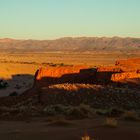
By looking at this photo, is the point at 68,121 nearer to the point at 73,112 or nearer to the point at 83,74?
the point at 73,112

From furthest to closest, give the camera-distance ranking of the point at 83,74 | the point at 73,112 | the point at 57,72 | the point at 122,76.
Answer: the point at 57,72
the point at 83,74
the point at 122,76
the point at 73,112

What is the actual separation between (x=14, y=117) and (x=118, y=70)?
44.7 feet

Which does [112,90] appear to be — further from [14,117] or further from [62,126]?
[62,126]

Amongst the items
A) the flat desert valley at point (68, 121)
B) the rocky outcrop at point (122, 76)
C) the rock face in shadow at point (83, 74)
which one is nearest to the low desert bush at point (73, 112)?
the flat desert valley at point (68, 121)

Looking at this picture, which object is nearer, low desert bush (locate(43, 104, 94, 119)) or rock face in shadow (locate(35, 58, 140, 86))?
low desert bush (locate(43, 104, 94, 119))

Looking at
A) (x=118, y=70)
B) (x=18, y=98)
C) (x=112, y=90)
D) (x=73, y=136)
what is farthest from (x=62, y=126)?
(x=118, y=70)

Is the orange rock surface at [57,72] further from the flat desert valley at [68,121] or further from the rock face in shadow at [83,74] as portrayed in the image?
the flat desert valley at [68,121]

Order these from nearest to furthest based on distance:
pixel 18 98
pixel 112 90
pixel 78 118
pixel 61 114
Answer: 1. pixel 78 118
2. pixel 61 114
3. pixel 112 90
4. pixel 18 98

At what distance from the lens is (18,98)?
28.3 metres

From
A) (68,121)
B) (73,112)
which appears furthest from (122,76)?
(68,121)

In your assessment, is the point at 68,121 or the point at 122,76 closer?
the point at 68,121

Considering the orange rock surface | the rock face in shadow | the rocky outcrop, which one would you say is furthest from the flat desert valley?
the orange rock surface

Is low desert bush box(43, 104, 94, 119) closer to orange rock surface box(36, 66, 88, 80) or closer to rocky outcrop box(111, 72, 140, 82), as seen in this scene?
rocky outcrop box(111, 72, 140, 82)

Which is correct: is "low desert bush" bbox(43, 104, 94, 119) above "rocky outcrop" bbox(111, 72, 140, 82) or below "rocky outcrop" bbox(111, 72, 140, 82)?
below
